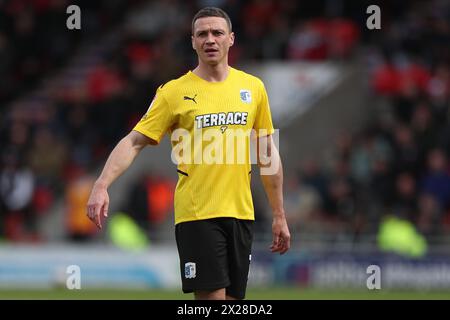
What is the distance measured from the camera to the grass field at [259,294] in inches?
621

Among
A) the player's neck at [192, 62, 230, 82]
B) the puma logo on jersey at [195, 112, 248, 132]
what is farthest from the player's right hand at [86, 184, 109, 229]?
the player's neck at [192, 62, 230, 82]

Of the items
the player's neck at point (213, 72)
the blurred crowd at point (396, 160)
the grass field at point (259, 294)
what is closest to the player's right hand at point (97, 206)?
the player's neck at point (213, 72)

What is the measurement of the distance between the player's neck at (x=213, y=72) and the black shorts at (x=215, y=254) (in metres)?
0.90

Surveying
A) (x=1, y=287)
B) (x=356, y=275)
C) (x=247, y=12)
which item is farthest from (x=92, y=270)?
(x=247, y=12)

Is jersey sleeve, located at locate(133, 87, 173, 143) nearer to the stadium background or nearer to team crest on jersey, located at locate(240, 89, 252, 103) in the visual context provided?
team crest on jersey, located at locate(240, 89, 252, 103)

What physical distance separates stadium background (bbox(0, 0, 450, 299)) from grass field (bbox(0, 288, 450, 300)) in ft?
0.26

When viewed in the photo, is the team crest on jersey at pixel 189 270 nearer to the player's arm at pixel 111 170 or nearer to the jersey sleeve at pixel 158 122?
the player's arm at pixel 111 170

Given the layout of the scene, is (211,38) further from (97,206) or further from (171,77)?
(171,77)

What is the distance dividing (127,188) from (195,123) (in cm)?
1385

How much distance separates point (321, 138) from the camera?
2255 centimetres

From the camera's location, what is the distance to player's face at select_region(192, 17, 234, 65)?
7941 millimetres

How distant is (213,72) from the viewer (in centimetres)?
812

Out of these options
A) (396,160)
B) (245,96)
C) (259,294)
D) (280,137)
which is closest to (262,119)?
(245,96)
